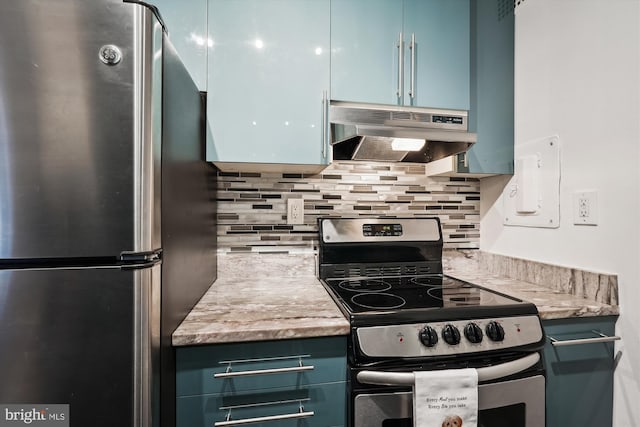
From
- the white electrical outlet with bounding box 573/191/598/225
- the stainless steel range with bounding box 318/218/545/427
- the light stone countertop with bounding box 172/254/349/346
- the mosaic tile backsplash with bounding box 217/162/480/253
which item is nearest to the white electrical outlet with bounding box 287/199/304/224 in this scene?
the mosaic tile backsplash with bounding box 217/162/480/253

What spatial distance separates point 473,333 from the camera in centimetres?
92

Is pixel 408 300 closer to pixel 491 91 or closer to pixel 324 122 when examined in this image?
pixel 324 122

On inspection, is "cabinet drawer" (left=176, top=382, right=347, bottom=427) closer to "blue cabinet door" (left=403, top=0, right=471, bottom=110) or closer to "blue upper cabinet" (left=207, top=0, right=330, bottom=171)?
"blue upper cabinet" (left=207, top=0, right=330, bottom=171)

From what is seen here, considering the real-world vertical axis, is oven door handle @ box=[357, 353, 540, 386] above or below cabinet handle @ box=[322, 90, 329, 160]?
below

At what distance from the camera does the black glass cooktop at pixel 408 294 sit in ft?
3.34

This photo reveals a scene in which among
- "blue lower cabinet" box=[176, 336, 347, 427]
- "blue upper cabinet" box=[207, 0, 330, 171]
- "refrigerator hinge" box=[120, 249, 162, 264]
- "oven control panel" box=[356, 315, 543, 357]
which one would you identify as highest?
"blue upper cabinet" box=[207, 0, 330, 171]

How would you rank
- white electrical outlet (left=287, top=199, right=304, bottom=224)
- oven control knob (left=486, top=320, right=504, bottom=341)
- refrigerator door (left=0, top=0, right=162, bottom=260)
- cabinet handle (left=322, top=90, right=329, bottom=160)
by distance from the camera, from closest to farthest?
1. refrigerator door (left=0, top=0, right=162, bottom=260)
2. oven control knob (left=486, top=320, right=504, bottom=341)
3. cabinet handle (left=322, top=90, right=329, bottom=160)
4. white electrical outlet (left=287, top=199, right=304, bottom=224)

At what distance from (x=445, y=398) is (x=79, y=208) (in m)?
1.09

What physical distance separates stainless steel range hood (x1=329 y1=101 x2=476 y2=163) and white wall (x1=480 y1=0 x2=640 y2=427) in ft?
1.26

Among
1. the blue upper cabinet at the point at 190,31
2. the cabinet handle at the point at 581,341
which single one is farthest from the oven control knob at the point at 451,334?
the blue upper cabinet at the point at 190,31

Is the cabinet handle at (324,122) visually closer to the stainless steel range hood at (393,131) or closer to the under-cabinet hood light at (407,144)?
the stainless steel range hood at (393,131)

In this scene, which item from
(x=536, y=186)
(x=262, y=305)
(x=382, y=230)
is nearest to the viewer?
(x=262, y=305)

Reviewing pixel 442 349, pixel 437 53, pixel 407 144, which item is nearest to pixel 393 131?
pixel 407 144

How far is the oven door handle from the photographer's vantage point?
84 centimetres
